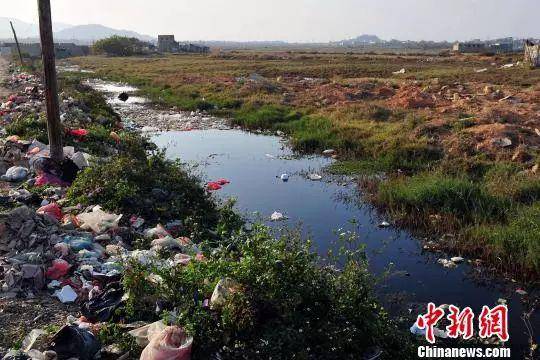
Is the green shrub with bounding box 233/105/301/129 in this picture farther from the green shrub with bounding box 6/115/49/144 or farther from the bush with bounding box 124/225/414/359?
the bush with bounding box 124/225/414/359

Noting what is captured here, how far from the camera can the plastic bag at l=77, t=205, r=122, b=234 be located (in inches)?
225

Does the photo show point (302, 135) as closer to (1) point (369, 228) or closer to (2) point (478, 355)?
(1) point (369, 228)

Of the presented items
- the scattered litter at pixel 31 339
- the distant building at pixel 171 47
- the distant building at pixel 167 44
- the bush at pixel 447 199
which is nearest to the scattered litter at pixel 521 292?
the bush at pixel 447 199

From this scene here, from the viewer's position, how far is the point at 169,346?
3.16m

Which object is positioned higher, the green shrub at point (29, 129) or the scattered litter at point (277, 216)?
the green shrub at point (29, 129)

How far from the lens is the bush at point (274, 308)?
3295 mm

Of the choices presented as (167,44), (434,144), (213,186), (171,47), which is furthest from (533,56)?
(167,44)

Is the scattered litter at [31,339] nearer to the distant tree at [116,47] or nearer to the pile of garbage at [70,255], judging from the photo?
the pile of garbage at [70,255]

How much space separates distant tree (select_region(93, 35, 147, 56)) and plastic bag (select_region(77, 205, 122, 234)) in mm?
64515

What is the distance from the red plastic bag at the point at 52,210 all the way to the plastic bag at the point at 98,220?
0.26 meters

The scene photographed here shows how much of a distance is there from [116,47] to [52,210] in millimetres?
65238

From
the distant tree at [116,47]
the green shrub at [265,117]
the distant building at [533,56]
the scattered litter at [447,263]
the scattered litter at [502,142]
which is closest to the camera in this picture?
the scattered litter at [447,263]

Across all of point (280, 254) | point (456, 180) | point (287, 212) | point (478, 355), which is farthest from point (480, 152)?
point (280, 254)

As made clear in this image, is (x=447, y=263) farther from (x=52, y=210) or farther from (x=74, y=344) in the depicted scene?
(x=52, y=210)
